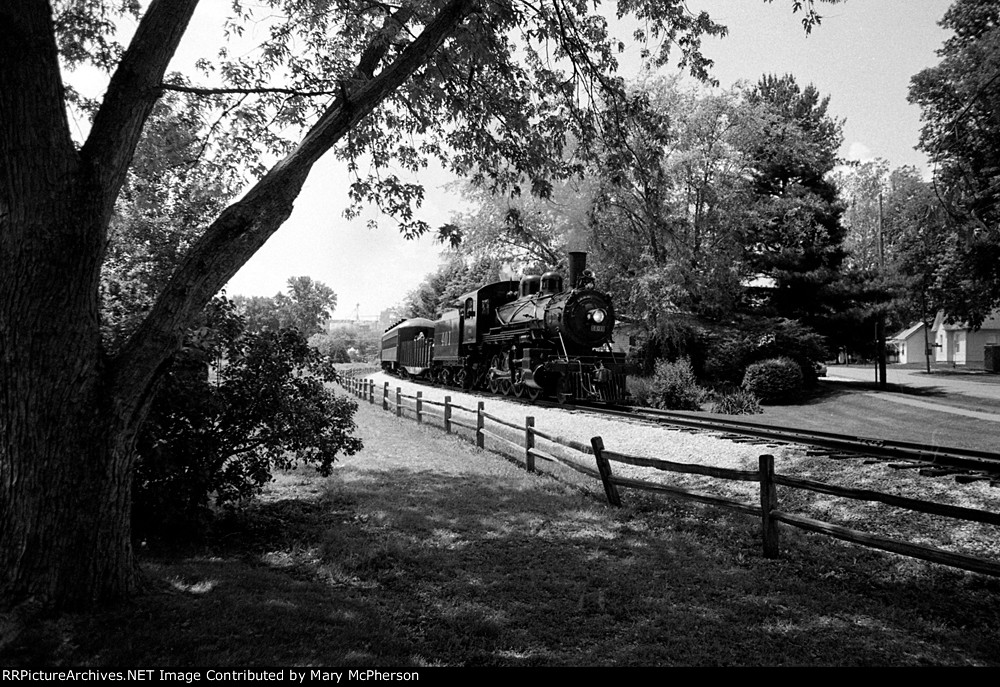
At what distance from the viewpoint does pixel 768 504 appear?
6.02 meters

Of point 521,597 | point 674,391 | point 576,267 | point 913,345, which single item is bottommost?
point 521,597

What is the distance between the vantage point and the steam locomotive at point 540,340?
651 inches

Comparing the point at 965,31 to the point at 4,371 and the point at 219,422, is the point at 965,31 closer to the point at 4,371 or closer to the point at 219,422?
the point at 219,422

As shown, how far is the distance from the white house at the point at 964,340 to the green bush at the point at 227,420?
44.0m

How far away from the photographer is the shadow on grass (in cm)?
396

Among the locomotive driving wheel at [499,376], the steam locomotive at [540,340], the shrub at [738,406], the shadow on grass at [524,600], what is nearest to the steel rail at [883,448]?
the shadow on grass at [524,600]

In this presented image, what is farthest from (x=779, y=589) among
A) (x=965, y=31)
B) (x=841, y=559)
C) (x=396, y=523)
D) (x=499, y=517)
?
(x=965, y=31)

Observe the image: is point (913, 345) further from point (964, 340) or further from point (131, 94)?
point (131, 94)

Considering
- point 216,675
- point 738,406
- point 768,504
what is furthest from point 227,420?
point 738,406

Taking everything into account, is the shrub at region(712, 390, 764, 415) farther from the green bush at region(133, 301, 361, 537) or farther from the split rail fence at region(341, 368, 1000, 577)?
the green bush at region(133, 301, 361, 537)

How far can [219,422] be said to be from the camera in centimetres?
679

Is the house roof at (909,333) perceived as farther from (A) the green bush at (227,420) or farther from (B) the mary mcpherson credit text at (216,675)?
(B) the mary mcpherson credit text at (216,675)

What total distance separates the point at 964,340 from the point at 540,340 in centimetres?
4282

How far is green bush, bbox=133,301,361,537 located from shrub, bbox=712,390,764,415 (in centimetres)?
1385
